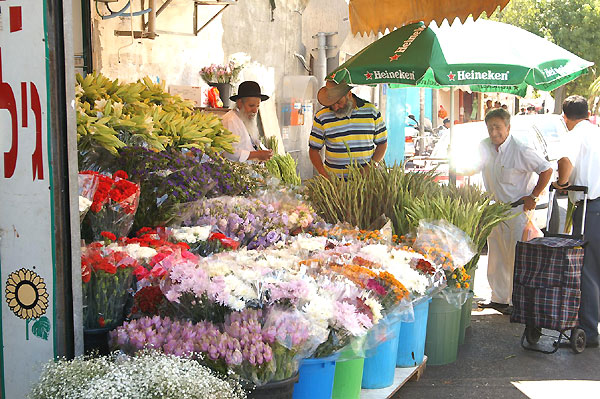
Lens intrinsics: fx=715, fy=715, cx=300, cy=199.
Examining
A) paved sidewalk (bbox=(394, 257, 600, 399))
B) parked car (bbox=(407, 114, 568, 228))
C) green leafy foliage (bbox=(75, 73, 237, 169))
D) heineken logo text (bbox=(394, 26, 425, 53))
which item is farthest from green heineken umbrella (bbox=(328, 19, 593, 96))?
parked car (bbox=(407, 114, 568, 228))

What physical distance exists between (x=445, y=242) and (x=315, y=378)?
1953mm

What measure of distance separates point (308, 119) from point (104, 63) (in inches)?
208

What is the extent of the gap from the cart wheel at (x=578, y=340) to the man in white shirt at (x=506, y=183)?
104cm

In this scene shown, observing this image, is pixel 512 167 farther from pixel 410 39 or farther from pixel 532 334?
pixel 532 334

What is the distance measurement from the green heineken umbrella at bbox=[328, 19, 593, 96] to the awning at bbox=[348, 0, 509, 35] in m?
0.34

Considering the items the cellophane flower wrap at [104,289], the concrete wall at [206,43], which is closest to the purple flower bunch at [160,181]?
the cellophane flower wrap at [104,289]

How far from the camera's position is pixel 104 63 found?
7.72 metres

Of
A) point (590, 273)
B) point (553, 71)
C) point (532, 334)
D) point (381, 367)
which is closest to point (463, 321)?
point (532, 334)

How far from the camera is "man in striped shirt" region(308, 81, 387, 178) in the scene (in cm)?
696

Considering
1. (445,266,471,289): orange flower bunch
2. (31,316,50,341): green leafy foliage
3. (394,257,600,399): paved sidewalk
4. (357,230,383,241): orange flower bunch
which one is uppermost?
(357,230,383,241): orange flower bunch

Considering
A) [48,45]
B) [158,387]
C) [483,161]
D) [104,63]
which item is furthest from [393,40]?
[158,387]

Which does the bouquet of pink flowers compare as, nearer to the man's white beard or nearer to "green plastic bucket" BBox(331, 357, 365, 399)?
the man's white beard

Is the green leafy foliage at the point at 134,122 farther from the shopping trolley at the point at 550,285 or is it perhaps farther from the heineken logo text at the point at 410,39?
the shopping trolley at the point at 550,285

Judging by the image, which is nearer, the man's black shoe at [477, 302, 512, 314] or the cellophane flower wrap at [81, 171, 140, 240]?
the cellophane flower wrap at [81, 171, 140, 240]
